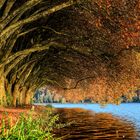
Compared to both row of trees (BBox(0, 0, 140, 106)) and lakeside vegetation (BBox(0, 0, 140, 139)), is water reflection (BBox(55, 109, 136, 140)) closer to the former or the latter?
lakeside vegetation (BBox(0, 0, 140, 139))

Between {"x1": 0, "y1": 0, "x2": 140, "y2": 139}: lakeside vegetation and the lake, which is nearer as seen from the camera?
{"x1": 0, "y1": 0, "x2": 140, "y2": 139}: lakeside vegetation

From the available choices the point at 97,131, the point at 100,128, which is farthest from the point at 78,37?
the point at 97,131

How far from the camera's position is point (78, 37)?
33125 millimetres

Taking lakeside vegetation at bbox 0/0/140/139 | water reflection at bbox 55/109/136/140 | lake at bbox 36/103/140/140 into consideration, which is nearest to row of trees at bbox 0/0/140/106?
lakeside vegetation at bbox 0/0/140/139

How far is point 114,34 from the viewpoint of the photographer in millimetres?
28781

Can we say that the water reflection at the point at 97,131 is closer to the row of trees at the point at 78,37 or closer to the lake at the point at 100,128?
the lake at the point at 100,128

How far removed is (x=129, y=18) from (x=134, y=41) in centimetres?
420

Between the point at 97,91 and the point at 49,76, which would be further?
the point at 49,76

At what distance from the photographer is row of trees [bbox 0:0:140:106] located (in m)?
23.9

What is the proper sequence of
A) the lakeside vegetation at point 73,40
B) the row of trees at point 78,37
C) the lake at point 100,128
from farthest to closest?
the row of trees at point 78,37, the lake at point 100,128, the lakeside vegetation at point 73,40

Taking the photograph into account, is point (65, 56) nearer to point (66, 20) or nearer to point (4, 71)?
point (4, 71)

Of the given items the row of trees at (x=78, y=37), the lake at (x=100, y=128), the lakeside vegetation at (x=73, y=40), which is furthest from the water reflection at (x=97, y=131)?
the row of trees at (x=78, y=37)

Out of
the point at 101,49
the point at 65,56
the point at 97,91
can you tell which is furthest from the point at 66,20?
the point at 97,91

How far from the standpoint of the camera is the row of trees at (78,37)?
23922mm
